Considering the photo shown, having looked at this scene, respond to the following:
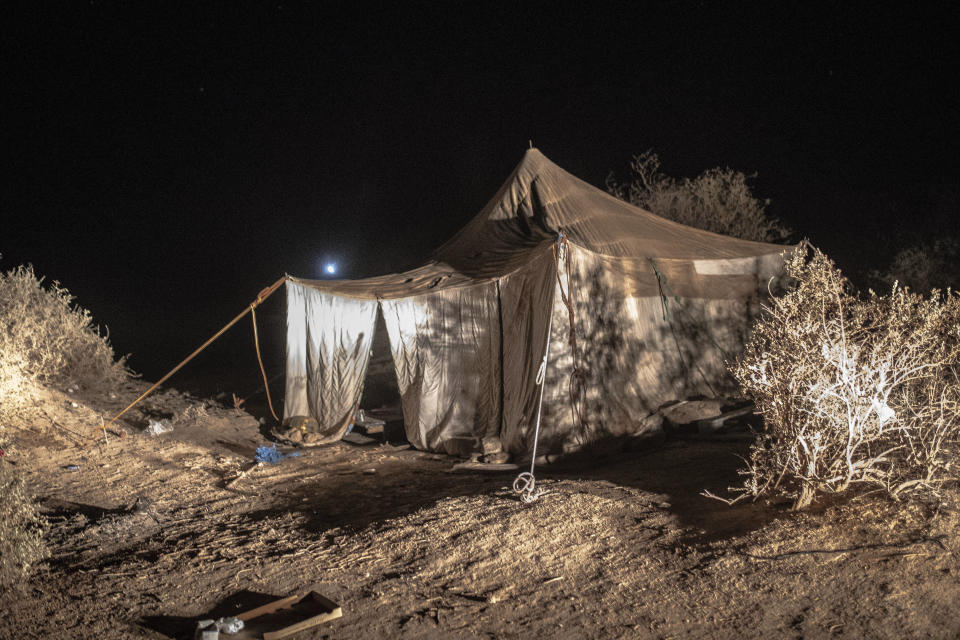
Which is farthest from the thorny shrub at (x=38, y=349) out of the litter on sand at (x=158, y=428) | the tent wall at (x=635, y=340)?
the tent wall at (x=635, y=340)

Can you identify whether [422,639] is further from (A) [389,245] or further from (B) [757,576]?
(A) [389,245]

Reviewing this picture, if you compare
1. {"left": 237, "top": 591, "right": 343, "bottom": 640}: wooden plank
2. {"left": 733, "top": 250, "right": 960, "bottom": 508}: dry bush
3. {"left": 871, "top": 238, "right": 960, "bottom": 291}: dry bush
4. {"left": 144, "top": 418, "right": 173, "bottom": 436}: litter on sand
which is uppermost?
{"left": 871, "top": 238, "right": 960, "bottom": 291}: dry bush

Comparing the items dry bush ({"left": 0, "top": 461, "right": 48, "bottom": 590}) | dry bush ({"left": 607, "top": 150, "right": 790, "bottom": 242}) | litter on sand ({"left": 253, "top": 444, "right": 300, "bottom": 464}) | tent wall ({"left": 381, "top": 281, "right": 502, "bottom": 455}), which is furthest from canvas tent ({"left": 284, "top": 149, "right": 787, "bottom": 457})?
dry bush ({"left": 607, "top": 150, "right": 790, "bottom": 242})

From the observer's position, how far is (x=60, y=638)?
3.62 metres

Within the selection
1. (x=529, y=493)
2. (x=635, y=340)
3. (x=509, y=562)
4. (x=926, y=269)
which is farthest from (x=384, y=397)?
(x=926, y=269)

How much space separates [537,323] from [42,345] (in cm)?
772

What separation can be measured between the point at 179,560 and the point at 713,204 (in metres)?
16.7

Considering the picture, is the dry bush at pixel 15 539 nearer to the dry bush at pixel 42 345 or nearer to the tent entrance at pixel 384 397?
the dry bush at pixel 42 345

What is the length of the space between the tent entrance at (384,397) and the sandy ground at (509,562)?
3.07 meters

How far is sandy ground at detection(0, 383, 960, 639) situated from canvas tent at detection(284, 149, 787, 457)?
1.66 metres

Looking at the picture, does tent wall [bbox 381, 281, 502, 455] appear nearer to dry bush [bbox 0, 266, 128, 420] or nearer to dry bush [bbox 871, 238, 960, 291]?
dry bush [bbox 0, 266, 128, 420]

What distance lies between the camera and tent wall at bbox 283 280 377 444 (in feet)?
30.3

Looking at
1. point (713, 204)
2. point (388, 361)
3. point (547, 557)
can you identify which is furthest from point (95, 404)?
point (713, 204)

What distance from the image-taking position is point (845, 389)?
14.5ft
